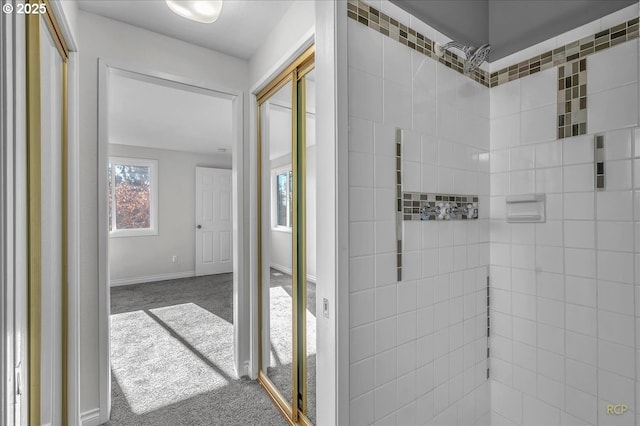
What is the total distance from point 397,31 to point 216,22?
1.29 metres

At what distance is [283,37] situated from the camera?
6.11 ft

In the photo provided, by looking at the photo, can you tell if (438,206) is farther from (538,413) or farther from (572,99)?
(538,413)

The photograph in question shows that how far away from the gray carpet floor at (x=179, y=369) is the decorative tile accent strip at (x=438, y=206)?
5.20 feet

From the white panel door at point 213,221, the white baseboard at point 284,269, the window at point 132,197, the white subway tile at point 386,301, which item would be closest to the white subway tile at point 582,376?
the white subway tile at point 386,301

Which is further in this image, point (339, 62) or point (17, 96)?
point (339, 62)

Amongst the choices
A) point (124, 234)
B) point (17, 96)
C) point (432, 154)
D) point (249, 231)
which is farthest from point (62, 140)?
point (124, 234)

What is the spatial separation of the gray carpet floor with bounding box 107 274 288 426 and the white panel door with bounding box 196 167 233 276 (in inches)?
71.1

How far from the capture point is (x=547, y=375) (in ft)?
4.65

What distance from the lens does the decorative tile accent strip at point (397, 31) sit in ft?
3.75

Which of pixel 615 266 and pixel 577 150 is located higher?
pixel 577 150

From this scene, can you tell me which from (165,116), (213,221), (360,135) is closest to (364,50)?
(360,135)

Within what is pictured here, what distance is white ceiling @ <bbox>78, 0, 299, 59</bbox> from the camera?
5.75 feet

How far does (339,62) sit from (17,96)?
978 millimetres

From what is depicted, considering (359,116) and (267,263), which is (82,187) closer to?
(267,263)
